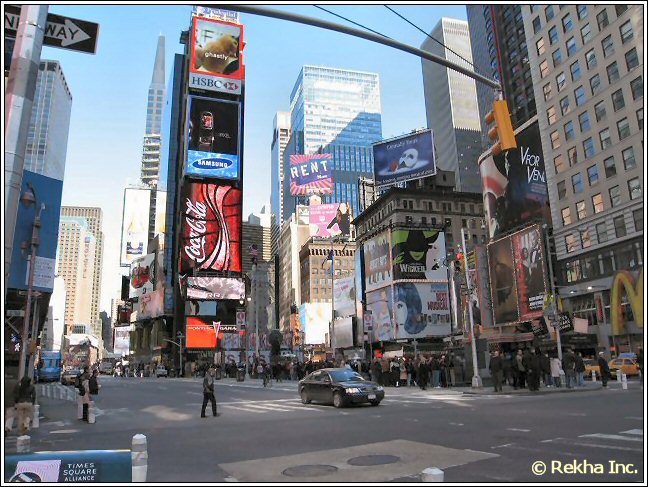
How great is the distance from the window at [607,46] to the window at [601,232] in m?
17.1

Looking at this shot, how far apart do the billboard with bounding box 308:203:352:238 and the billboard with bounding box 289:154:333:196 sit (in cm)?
2125

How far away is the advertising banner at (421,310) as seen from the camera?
82000 mm

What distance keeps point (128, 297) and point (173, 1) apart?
186 metres

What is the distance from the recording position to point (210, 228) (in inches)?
4313

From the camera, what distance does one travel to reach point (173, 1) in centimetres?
589

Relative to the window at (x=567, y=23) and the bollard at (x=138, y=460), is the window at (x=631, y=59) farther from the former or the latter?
the bollard at (x=138, y=460)

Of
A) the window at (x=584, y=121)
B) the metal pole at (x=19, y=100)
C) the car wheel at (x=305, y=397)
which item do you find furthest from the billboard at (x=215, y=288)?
the metal pole at (x=19, y=100)

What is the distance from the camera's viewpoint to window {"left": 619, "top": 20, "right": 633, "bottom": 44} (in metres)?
49.1

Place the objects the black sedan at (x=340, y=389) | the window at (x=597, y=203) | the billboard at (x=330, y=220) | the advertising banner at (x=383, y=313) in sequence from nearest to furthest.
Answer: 1. the black sedan at (x=340, y=389)
2. the window at (x=597, y=203)
3. the advertising banner at (x=383, y=313)
4. the billboard at (x=330, y=220)

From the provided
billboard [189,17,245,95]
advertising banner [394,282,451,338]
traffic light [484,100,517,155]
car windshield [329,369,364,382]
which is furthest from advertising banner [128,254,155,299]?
traffic light [484,100,517,155]

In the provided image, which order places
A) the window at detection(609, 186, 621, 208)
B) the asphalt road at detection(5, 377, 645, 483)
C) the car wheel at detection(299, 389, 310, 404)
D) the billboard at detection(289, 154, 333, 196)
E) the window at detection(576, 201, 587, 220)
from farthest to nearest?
the billboard at detection(289, 154, 333, 196) < the window at detection(576, 201, 587, 220) < the window at detection(609, 186, 621, 208) < the car wheel at detection(299, 389, 310, 404) < the asphalt road at detection(5, 377, 645, 483)

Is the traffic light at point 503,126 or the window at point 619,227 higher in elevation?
the window at point 619,227

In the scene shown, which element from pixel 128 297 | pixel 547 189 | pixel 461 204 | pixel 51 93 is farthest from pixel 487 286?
pixel 128 297

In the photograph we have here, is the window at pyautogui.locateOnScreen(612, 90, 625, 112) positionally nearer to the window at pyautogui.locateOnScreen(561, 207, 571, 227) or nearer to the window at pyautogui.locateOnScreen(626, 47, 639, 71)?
the window at pyautogui.locateOnScreen(626, 47, 639, 71)
